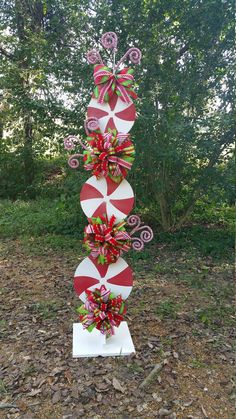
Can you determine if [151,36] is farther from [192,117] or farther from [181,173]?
[181,173]

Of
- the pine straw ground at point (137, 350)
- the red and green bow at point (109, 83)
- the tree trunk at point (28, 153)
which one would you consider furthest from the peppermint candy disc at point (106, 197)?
the tree trunk at point (28, 153)

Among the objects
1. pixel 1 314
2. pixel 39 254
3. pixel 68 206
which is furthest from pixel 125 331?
pixel 68 206

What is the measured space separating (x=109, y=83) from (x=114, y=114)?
194 millimetres

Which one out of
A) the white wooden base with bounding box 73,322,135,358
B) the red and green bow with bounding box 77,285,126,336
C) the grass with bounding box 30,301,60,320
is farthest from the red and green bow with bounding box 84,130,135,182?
the grass with bounding box 30,301,60,320

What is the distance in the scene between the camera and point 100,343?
2.80 meters

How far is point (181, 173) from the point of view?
498 cm

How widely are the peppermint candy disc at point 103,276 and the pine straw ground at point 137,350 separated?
0.50m

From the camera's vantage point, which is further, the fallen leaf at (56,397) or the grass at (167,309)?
the grass at (167,309)

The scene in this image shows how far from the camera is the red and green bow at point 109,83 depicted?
95.3 inches

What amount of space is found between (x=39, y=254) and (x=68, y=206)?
3.82ft

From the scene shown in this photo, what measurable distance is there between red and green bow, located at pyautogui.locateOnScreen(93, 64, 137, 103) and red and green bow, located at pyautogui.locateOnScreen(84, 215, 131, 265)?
779 mm

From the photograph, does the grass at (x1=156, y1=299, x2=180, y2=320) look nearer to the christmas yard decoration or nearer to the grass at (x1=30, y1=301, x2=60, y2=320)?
the christmas yard decoration

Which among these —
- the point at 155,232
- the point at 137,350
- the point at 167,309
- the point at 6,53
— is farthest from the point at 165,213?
the point at 6,53

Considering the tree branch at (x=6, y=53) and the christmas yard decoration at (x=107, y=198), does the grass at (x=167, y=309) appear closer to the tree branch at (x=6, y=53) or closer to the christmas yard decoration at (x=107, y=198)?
the christmas yard decoration at (x=107, y=198)
